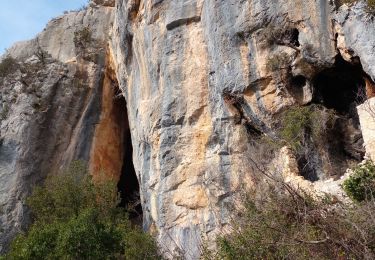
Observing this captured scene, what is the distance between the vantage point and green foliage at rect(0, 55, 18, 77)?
922 inches

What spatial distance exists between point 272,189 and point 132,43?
8.17 meters

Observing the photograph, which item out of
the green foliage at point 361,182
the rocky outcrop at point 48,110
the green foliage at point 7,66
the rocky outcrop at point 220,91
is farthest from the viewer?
the green foliage at point 7,66

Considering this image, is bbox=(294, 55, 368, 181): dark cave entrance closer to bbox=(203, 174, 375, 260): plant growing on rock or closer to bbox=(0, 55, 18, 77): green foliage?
bbox=(203, 174, 375, 260): plant growing on rock

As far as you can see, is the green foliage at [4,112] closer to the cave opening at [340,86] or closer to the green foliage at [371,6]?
the cave opening at [340,86]

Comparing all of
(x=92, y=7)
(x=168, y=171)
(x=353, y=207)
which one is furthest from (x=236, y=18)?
(x=92, y=7)

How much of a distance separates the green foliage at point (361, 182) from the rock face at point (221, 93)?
6.00ft

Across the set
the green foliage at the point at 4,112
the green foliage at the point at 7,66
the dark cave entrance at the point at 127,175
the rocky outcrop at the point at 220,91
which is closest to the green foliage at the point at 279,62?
the rocky outcrop at the point at 220,91

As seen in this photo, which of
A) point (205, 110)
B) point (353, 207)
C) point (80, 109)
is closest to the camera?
point (353, 207)

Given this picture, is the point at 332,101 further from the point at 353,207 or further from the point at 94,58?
the point at 94,58

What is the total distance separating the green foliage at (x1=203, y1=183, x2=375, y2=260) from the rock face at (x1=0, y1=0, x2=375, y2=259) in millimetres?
1168

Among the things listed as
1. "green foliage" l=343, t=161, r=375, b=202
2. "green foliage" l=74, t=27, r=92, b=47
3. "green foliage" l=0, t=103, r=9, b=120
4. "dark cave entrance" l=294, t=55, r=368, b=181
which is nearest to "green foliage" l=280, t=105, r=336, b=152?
"dark cave entrance" l=294, t=55, r=368, b=181

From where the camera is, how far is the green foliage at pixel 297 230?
9.35m

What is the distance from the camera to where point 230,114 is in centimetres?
1389

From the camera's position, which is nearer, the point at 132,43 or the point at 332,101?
the point at 332,101
